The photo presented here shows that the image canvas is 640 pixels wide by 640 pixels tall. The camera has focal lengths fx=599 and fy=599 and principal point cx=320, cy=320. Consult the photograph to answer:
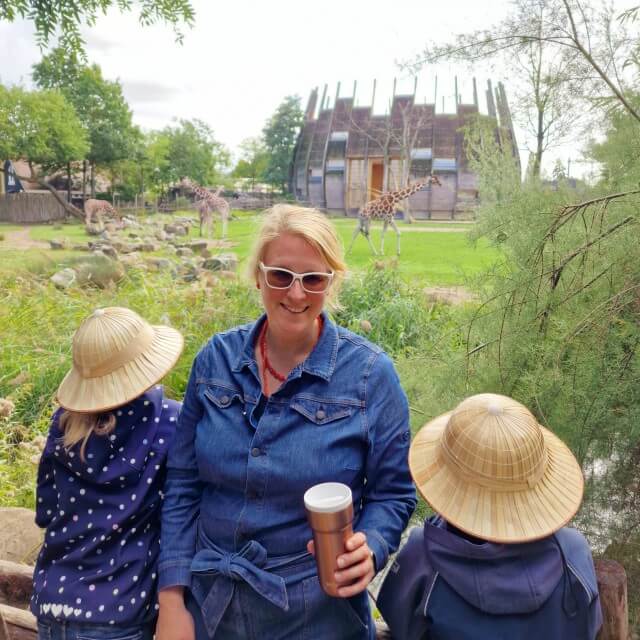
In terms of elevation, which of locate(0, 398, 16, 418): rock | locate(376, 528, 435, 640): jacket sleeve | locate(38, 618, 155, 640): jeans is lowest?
locate(0, 398, 16, 418): rock

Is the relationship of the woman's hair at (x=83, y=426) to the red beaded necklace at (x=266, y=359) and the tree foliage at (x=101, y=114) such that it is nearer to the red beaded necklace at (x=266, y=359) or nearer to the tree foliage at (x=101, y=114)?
the red beaded necklace at (x=266, y=359)

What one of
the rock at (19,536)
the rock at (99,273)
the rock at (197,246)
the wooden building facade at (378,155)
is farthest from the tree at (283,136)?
the rock at (19,536)

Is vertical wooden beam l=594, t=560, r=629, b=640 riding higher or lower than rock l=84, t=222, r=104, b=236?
lower

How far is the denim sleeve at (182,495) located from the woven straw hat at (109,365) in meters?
0.14

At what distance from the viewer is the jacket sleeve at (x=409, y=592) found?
1.32m

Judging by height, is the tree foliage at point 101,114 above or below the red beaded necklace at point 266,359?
above

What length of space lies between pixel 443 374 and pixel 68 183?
1319 centimetres

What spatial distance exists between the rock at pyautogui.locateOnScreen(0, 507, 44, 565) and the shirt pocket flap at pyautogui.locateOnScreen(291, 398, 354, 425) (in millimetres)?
1718

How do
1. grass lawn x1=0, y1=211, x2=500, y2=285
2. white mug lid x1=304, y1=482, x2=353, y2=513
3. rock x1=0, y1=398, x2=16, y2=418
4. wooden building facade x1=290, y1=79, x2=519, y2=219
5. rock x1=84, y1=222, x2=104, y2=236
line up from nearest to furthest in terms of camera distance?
white mug lid x1=304, y1=482, x2=353, y2=513 < rock x1=0, y1=398, x2=16, y2=418 < grass lawn x1=0, y1=211, x2=500, y2=285 < rock x1=84, y1=222, x2=104, y2=236 < wooden building facade x1=290, y1=79, x2=519, y2=219

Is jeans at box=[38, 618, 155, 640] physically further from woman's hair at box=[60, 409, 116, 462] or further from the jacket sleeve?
the jacket sleeve

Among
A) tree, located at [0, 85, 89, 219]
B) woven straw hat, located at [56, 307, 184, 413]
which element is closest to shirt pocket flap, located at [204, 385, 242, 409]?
woven straw hat, located at [56, 307, 184, 413]

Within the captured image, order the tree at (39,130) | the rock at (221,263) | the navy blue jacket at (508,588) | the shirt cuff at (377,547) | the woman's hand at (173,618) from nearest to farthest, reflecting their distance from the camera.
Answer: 1. the navy blue jacket at (508,588)
2. the shirt cuff at (377,547)
3. the woman's hand at (173,618)
4. the rock at (221,263)
5. the tree at (39,130)

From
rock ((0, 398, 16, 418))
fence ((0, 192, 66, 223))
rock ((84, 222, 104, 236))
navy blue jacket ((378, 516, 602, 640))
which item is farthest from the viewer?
rock ((84, 222, 104, 236))

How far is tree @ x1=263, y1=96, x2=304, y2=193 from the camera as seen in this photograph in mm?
21141
